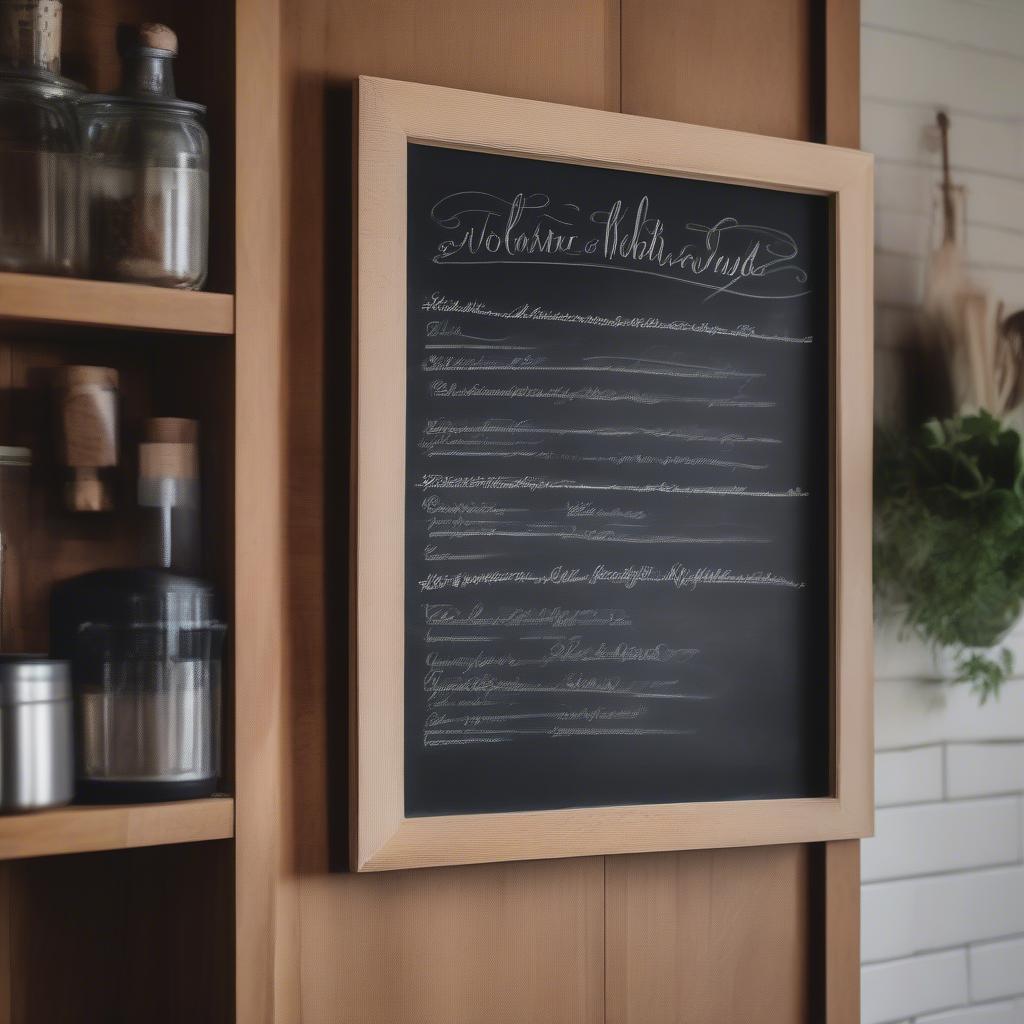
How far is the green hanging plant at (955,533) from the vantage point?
1.59 m

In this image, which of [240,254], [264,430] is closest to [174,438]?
[264,430]

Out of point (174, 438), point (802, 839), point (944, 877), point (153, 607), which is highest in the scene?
point (174, 438)

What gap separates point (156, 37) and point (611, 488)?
0.66 meters

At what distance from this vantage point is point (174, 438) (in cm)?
116

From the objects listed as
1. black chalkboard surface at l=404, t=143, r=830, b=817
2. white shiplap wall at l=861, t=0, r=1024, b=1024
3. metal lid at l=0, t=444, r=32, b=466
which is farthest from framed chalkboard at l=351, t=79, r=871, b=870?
metal lid at l=0, t=444, r=32, b=466

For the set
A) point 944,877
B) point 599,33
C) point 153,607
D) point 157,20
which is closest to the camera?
point 153,607

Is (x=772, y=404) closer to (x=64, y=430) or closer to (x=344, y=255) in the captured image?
(x=344, y=255)

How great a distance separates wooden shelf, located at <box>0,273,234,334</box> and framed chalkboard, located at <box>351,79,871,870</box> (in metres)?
0.18

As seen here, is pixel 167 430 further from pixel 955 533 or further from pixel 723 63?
pixel 955 533

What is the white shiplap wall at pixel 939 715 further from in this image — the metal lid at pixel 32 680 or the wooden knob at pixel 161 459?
the metal lid at pixel 32 680

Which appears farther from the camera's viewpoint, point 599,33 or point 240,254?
point 599,33

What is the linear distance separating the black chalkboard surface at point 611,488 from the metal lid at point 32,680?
1.19 ft

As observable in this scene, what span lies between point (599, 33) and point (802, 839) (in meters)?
0.99

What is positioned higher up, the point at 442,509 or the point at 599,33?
the point at 599,33
